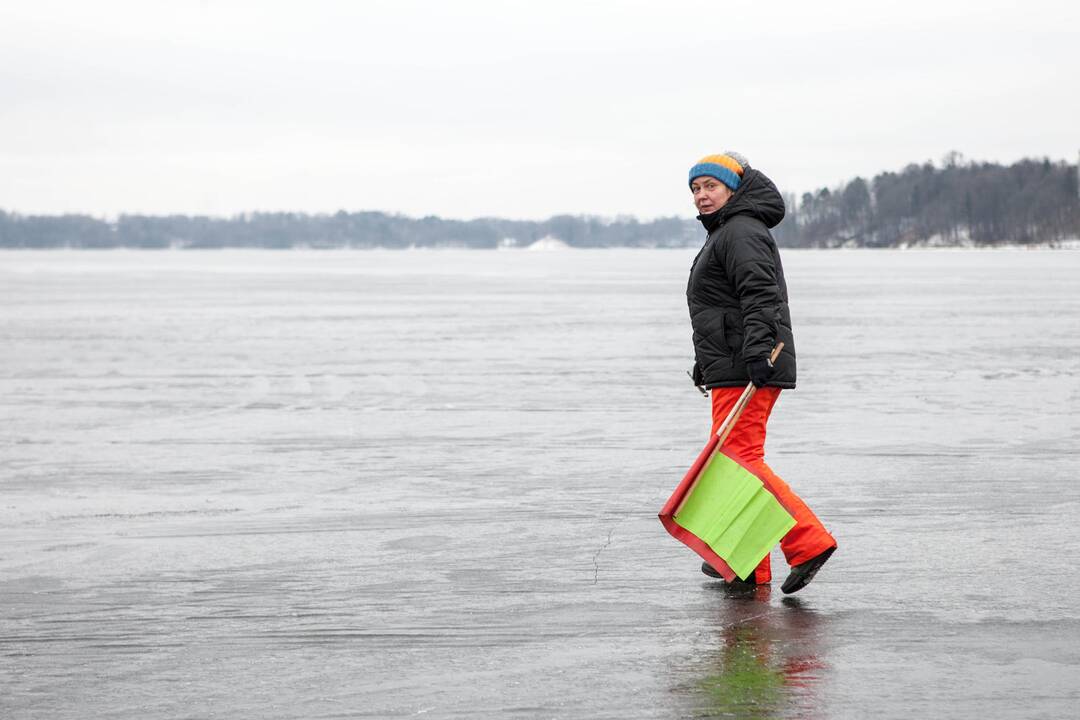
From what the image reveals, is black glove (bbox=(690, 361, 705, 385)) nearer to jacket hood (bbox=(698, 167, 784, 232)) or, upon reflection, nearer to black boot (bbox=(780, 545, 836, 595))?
jacket hood (bbox=(698, 167, 784, 232))

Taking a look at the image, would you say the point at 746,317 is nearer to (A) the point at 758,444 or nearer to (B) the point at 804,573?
(A) the point at 758,444

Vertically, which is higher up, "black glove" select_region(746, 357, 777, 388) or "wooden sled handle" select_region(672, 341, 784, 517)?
"black glove" select_region(746, 357, 777, 388)

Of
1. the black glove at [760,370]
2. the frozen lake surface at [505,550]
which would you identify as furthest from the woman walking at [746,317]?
the frozen lake surface at [505,550]

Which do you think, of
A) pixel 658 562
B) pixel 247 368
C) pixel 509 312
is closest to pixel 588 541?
pixel 658 562

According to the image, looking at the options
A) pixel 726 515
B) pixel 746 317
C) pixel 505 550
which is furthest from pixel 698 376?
pixel 505 550

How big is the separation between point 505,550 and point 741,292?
1670mm

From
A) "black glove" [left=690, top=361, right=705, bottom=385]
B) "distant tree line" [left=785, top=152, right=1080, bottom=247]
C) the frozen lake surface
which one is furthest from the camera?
"distant tree line" [left=785, top=152, right=1080, bottom=247]

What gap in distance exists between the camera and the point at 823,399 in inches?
529

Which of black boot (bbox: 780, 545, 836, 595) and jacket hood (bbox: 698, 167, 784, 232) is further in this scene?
jacket hood (bbox: 698, 167, 784, 232)

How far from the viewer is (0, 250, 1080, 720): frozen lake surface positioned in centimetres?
459

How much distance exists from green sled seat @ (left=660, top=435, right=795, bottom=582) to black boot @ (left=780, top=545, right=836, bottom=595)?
14cm

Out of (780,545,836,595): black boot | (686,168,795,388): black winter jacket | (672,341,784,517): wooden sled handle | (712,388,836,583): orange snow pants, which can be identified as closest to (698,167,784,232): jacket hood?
(686,168,795,388): black winter jacket

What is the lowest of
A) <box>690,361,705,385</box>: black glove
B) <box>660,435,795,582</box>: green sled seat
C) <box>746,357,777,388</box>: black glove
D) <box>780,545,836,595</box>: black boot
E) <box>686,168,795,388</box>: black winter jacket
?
<box>780,545,836,595</box>: black boot

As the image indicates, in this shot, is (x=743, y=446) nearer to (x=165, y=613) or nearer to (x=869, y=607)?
(x=869, y=607)
